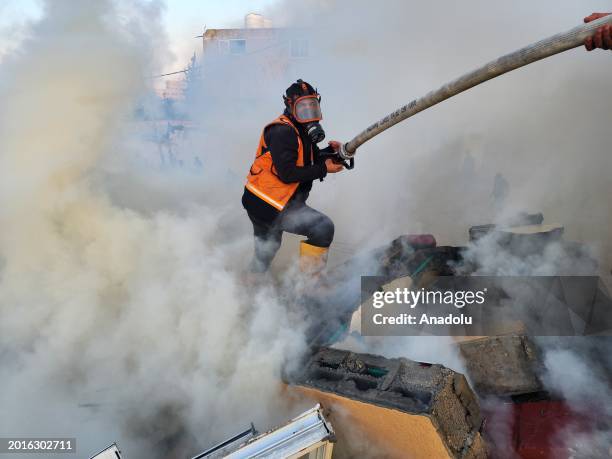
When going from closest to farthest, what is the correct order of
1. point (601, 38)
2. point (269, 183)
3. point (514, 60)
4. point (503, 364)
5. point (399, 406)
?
point (601, 38) → point (399, 406) → point (514, 60) → point (503, 364) → point (269, 183)

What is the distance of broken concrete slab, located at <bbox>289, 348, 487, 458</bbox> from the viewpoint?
71.3 inches

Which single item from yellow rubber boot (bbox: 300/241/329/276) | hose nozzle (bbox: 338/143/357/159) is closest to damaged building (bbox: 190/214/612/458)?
yellow rubber boot (bbox: 300/241/329/276)

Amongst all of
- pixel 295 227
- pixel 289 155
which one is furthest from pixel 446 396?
pixel 289 155

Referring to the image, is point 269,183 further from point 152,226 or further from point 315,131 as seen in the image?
point 152,226

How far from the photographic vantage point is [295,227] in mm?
3293

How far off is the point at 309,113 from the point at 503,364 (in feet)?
6.66

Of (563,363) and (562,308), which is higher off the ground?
(562,308)

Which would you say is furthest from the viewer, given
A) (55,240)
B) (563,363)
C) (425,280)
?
(425,280)

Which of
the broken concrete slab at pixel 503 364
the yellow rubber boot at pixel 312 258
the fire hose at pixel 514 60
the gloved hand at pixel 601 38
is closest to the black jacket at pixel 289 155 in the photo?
the yellow rubber boot at pixel 312 258

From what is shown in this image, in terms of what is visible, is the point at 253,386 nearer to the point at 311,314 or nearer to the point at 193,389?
the point at 193,389

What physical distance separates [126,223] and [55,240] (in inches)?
19.1

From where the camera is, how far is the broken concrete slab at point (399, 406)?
1812 mm

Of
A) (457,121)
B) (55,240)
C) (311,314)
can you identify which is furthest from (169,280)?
(457,121)

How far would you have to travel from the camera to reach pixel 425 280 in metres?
3.72
